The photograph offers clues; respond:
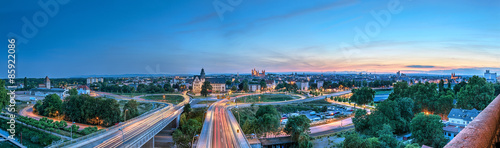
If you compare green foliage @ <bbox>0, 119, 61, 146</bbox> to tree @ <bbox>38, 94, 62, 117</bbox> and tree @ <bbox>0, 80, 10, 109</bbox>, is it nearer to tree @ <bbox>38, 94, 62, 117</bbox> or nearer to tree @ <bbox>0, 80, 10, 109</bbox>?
tree @ <bbox>0, 80, 10, 109</bbox>

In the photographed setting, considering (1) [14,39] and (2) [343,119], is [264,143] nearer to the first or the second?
(2) [343,119]

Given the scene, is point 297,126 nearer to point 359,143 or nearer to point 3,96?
point 359,143

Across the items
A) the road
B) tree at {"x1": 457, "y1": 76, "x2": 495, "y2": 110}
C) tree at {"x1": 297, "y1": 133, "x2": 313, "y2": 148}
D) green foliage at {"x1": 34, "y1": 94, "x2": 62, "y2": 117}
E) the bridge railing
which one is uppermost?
the bridge railing

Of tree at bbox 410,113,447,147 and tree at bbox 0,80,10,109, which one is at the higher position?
tree at bbox 0,80,10,109

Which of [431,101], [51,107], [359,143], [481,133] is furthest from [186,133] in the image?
[431,101]

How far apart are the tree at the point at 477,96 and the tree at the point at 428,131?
12.4 m

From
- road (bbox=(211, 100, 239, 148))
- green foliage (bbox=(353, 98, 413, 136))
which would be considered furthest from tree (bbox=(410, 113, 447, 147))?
road (bbox=(211, 100, 239, 148))

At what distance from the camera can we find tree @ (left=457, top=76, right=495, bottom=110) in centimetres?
3141

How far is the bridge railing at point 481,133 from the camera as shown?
218cm

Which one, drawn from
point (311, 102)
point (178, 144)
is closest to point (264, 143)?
point (178, 144)

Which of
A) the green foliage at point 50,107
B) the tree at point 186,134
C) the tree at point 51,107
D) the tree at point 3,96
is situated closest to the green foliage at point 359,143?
the tree at point 186,134

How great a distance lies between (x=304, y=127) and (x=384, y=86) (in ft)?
368

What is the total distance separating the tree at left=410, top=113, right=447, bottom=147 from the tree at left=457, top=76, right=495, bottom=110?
490 inches

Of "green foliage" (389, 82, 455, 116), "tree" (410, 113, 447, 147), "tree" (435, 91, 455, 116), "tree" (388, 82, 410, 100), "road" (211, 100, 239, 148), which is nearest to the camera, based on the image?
"road" (211, 100, 239, 148)
